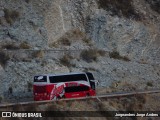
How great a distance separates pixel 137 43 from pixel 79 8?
25.7ft

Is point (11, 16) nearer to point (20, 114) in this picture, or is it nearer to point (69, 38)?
point (69, 38)

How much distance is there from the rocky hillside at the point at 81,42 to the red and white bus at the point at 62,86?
3364mm

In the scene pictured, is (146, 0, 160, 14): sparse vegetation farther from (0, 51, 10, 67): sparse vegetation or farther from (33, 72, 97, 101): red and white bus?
→ (0, 51, 10, 67): sparse vegetation

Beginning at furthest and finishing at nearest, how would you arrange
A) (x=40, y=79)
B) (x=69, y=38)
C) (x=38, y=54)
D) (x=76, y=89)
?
(x=69, y=38) < (x=38, y=54) < (x=76, y=89) < (x=40, y=79)

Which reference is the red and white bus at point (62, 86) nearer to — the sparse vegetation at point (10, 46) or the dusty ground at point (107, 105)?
the dusty ground at point (107, 105)

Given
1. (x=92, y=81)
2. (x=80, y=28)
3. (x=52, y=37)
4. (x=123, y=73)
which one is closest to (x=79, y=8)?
(x=80, y=28)

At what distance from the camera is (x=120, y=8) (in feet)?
207

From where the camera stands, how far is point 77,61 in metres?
52.8

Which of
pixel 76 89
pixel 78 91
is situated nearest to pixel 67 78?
pixel 76 89

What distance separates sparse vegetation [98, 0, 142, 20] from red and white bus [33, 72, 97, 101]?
1820cm

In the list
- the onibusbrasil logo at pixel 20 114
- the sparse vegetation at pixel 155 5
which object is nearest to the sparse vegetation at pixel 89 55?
the sparse vegetation at pixel 155 5

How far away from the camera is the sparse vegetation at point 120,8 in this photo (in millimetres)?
62150

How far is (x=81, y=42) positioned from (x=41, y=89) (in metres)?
14.9

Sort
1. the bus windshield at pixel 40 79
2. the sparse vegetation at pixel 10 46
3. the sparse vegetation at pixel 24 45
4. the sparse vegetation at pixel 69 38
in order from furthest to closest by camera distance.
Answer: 1. the sparse vegetation at pixel 69 38
2. the sparse vegetation at pixel 24 45
3. the sparse vegetation at pixel 10 46
4. the bus windshield at pixel 40 79
